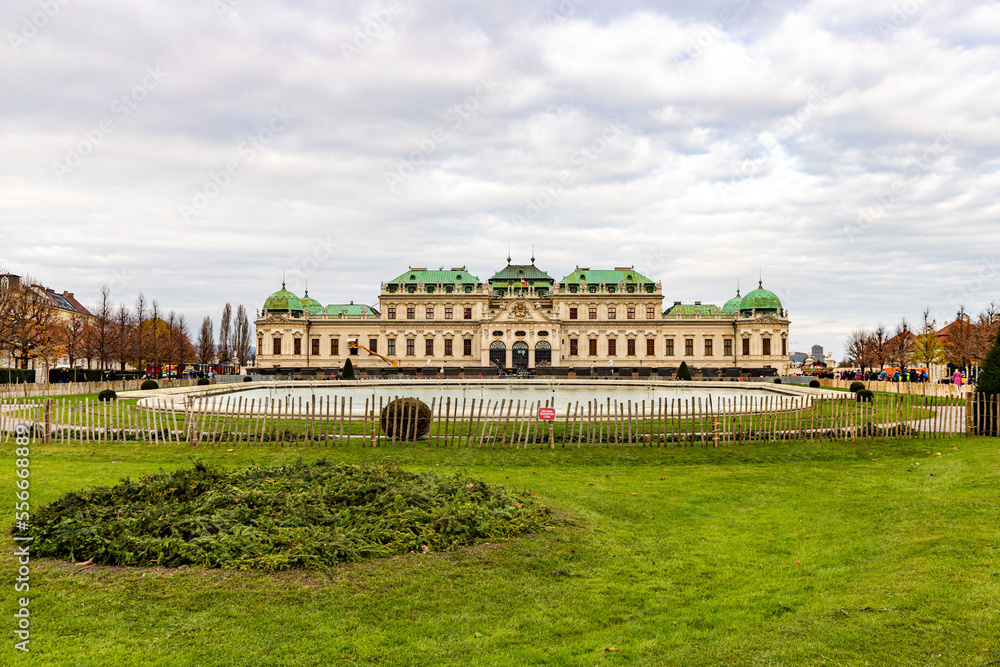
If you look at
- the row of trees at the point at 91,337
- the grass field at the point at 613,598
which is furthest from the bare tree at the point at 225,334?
the grass field at the point at 613,598

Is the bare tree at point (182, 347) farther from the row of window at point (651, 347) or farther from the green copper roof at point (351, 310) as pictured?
the row of window at point (651, 347)

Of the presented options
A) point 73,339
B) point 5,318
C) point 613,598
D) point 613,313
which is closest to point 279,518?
point 613,598

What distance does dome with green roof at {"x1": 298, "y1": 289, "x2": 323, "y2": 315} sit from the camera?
270ft

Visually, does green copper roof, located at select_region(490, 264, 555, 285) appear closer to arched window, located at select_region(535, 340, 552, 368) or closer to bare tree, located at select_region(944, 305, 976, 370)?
arched window, located at select_region(535, 340, 552, 368)

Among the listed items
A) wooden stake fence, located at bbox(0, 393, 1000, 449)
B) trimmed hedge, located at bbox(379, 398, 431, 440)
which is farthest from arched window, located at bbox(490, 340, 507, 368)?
trimmed hedge, located at bbox(379, 398, 431, 440)

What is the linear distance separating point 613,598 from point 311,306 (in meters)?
82.3

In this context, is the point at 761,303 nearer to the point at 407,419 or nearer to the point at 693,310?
the point at 693,310

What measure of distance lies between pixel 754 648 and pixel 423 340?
75462mm

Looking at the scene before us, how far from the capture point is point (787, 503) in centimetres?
1073

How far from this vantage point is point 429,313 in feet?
263

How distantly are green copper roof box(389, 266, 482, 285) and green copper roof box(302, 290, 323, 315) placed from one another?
10564mm

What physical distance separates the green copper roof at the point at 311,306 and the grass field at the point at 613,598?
73649 millimetres

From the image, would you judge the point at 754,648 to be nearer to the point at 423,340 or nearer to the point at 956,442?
the point at 956,442

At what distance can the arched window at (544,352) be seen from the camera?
75938 mm
